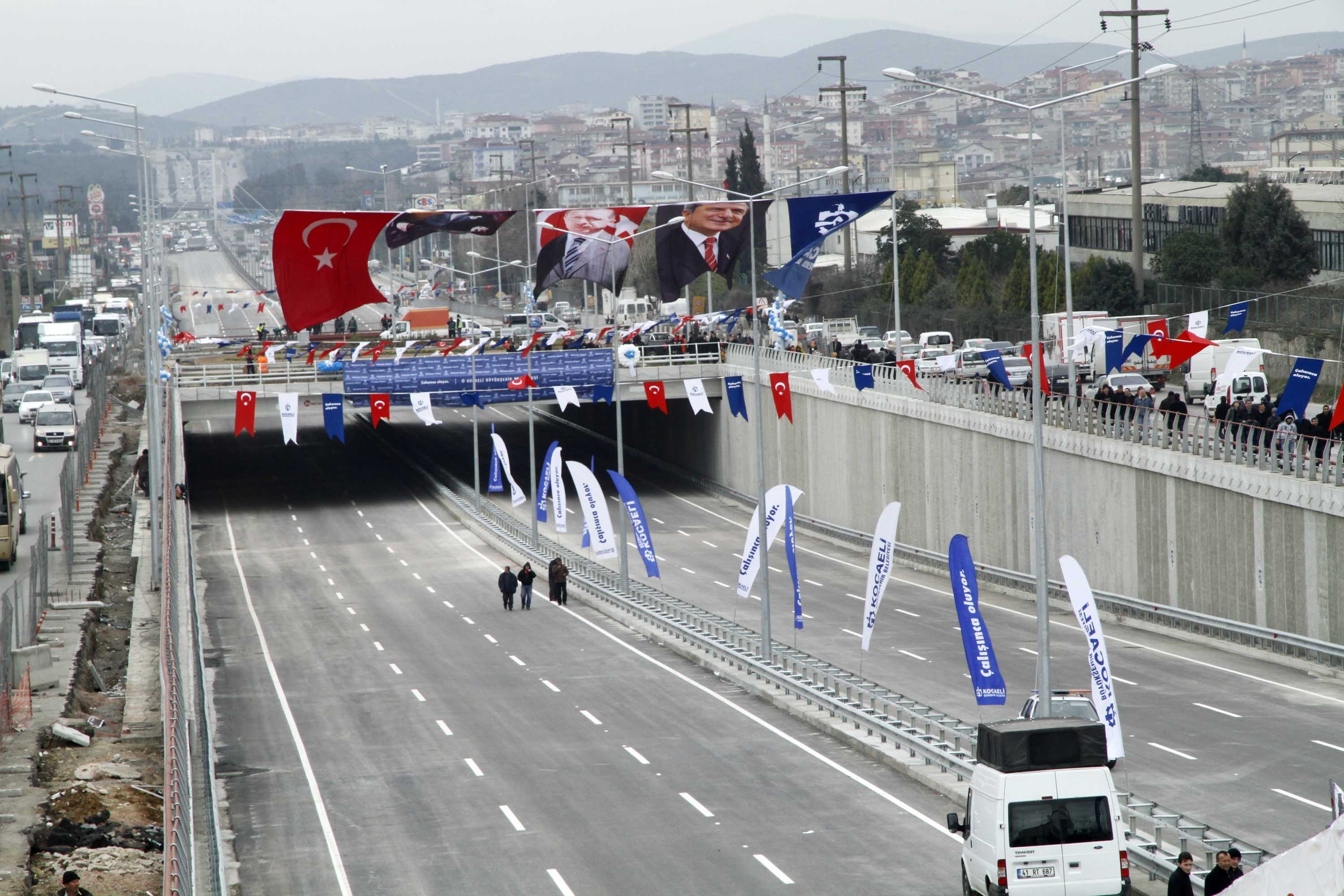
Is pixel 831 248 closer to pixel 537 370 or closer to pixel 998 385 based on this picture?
pixel 537 370

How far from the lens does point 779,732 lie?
2631 cm

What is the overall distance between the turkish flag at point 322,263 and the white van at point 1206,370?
2743 cm

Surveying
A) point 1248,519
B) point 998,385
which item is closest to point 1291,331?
point 998,385

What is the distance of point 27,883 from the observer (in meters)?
18.7

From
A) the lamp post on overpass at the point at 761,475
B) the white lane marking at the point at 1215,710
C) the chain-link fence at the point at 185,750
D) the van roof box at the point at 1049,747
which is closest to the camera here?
the van roof box at the point at 1049,747

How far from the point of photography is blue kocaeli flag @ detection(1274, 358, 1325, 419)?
29547 millimetres

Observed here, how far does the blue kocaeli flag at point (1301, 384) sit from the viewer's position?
29.5m

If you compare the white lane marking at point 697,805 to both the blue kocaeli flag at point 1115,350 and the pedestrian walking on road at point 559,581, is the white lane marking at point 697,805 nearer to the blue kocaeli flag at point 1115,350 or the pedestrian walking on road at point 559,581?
the blue kocaeli flag at point 1115,350

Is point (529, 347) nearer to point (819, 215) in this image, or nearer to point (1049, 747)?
point (819, 215)

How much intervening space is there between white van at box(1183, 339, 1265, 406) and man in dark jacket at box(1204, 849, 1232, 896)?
32475mm

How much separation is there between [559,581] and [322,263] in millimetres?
18322

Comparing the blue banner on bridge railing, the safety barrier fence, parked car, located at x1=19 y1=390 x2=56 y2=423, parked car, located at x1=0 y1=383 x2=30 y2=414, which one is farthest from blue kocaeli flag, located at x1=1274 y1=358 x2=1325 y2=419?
parked car, located at x1=0 y1=383 x2=30 y2=414

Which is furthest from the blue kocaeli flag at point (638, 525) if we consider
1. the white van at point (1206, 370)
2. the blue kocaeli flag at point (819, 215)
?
→ the white van at point (1206, 370)

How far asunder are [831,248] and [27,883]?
115331 millimetres
